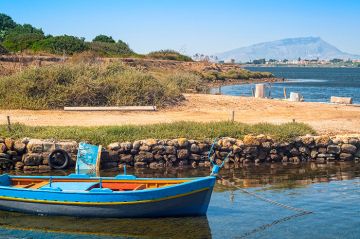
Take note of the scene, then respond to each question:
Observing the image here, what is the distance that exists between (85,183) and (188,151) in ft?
19.0

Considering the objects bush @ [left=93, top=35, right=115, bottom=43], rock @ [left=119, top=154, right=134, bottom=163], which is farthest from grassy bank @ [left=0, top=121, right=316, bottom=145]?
bush @ [left=93, top=35, right=115, bottom=43]

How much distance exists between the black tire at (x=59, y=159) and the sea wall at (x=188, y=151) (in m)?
0.23

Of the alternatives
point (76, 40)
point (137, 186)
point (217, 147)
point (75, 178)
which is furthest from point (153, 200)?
point (76, 40)

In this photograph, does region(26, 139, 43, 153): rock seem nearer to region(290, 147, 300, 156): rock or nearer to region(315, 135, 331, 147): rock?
region(290, 147, 300, 156): rock

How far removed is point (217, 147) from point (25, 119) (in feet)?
28.3

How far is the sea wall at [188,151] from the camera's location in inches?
717

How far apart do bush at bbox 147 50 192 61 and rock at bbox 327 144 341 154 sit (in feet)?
183

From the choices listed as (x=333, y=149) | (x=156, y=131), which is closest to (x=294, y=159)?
(x=333, y=149)

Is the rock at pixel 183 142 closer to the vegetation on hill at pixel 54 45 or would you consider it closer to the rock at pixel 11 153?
the rock at pixel 11 153

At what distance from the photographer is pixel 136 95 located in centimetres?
2723

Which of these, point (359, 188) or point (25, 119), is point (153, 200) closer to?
point (359, 188)

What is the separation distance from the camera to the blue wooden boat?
1240 centimetres

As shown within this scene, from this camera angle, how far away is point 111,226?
41.4 ft

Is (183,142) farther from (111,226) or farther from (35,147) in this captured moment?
(111,226)
